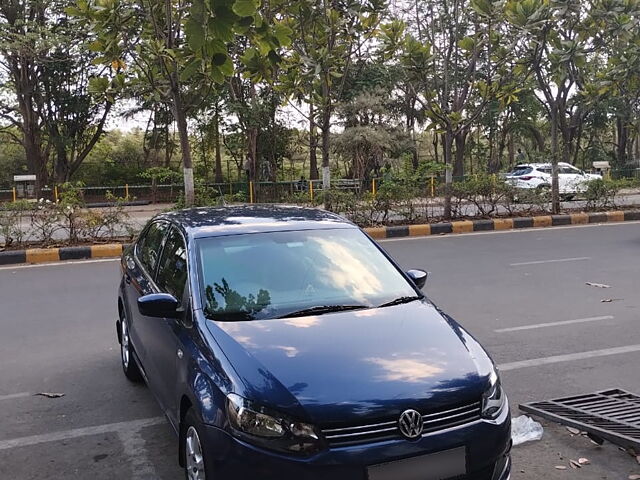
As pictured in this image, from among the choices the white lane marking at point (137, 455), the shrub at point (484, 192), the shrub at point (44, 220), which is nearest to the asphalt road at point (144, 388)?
the white lane marking at point (137, 455)

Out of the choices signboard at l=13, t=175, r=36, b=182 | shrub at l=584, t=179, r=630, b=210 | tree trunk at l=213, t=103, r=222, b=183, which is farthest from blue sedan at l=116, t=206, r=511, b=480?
tree trunk at l=213, t=103, r=222, b=183

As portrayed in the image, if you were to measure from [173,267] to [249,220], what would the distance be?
595 millimetres

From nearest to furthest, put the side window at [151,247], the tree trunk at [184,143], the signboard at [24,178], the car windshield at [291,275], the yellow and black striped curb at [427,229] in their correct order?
the car windshield at [291,275] → the side window at [151,247] → the yellow and black striped curb at [427,229] → the tree trunk at [184,143] → the signboard at [24,178]

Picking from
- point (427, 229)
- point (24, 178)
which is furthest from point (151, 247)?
point (24, 178)

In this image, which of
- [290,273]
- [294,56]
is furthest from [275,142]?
[290,273]

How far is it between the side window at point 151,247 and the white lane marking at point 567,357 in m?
2.77

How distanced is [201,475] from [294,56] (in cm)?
1226

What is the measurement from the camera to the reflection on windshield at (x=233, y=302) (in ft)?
11.1

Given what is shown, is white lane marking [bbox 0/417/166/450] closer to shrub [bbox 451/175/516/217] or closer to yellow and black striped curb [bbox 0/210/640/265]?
yellow and black striped curb [bbox 0/210/640/265]

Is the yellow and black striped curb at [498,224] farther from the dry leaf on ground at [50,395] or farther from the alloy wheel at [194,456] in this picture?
the alloy wheel at [194,456]

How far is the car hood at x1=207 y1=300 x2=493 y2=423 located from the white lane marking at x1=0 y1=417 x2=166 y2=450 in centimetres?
132

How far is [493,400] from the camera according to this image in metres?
2.94

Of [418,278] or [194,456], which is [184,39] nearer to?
[418,278]

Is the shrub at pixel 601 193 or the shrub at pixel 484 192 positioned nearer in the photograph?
the shrub at pixel 484 192
